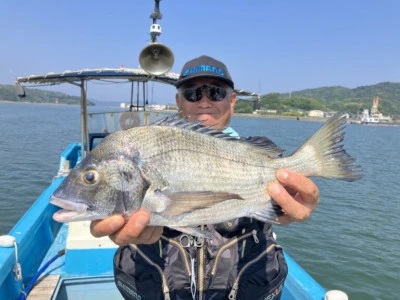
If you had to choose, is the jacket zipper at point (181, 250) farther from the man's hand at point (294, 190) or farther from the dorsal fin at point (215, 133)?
the dorsal fin at point (215, 133)

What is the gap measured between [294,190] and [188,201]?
0.76 m

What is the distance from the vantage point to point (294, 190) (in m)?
2.21

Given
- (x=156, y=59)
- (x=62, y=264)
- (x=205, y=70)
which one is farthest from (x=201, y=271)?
(x=156, y=59)

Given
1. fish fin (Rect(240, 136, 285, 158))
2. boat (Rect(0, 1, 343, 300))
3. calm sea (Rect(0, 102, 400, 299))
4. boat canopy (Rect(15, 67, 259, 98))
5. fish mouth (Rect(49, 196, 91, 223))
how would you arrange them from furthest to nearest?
calm sea (Rect(0, 102, 400, 299)) → boat canopy (Rect(15, 67, 259, 98)) → boat (Rect(0, 1, 343, 300)) → fish fin (Rect(240, 136, 285, 158)) → fish mouth (Rect(49, 196, 91, 223))

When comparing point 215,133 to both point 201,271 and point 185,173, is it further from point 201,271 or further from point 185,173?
point 201,271

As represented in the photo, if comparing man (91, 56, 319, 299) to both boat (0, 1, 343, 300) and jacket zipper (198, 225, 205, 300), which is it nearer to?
jacket zipper (198, 225, 205, 300)

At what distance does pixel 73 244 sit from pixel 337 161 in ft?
11.2

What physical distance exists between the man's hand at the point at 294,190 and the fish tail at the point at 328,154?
123 millimetres

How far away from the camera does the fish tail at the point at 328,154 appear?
218cm

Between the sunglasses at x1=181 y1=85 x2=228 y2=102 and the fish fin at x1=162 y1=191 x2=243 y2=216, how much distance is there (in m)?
1.23

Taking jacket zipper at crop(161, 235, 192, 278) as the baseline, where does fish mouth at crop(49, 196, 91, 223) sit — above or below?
above

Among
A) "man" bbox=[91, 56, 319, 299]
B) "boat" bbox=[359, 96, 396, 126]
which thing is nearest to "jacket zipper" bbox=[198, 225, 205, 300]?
"man" bbox=[91, 56, 319, 299]

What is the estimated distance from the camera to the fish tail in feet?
7.16

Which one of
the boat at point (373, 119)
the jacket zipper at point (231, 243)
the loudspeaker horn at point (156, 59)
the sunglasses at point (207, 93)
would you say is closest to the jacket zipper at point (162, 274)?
the jacket zipper at point (231, 243)
